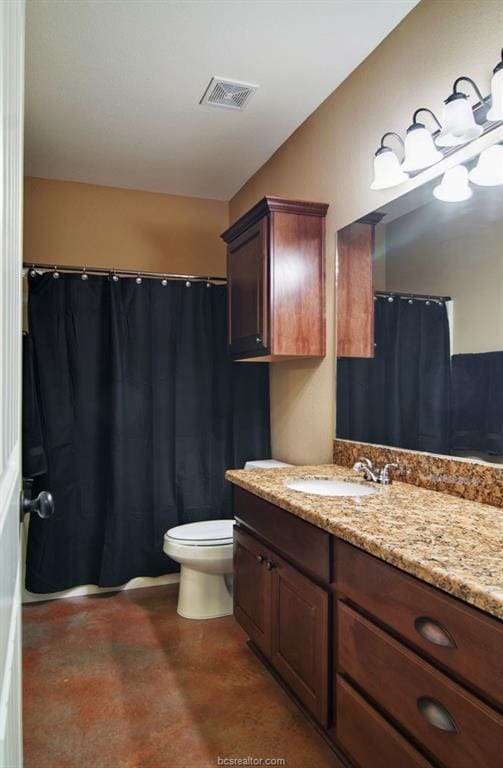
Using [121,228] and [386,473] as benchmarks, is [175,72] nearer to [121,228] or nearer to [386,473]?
[121,228]

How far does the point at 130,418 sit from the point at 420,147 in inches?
82.1

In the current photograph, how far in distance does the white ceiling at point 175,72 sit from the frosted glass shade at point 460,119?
0.60m

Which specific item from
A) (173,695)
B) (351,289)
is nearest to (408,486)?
(351,289)

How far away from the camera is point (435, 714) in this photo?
3.43 feet

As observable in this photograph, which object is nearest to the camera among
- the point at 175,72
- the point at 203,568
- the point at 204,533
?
the point at 175,72

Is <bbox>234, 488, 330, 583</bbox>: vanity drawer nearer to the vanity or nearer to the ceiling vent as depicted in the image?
the vanity

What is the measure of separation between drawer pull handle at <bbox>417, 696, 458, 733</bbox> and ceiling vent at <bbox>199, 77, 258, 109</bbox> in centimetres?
237

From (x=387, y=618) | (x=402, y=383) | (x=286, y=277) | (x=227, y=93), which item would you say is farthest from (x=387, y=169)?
(x=387, y=618)

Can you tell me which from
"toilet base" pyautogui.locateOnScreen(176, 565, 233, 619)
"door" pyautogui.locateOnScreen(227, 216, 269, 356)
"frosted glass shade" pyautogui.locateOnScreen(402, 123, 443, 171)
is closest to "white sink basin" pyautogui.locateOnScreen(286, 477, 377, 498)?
"door" pyautogui.locateOnScreen(227, 216, 269, 356)

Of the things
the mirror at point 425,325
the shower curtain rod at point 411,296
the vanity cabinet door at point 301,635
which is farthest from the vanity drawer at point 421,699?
the shower curtain rod at point 411,296

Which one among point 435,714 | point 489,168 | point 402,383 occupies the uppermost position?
point 489,168

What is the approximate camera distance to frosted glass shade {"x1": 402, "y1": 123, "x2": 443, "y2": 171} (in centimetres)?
174

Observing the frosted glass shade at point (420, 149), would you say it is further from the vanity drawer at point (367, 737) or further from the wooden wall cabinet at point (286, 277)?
the vanity drawer at point (367, 737)

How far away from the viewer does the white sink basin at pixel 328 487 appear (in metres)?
1.97
